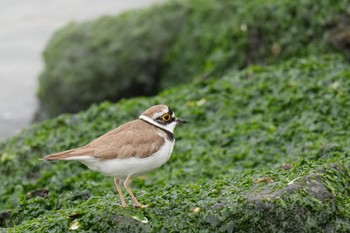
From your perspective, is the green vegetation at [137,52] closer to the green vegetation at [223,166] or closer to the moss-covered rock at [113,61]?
the moss-covered rock at [113,61]

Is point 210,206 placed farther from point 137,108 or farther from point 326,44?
point 326,44

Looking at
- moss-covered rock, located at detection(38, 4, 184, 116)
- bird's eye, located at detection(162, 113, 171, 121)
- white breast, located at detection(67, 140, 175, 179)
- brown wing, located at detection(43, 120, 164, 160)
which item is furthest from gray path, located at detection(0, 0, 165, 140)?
white breast, located at detection(67, 140, 175, 179)

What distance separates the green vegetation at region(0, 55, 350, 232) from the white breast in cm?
34

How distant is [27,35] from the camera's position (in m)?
24.0

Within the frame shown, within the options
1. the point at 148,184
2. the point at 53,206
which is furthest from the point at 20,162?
the point at 53,206

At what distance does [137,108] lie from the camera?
492 inches

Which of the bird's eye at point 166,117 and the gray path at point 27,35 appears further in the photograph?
the gray path at point 27,35

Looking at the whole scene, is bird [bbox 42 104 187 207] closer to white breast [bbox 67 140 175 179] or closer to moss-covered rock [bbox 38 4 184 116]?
white breast [bbox 67 140 175 179]

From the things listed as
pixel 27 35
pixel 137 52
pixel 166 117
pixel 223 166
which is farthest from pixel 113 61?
pixel 166 117

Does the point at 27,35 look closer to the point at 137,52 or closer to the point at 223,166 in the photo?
the point at 137,52

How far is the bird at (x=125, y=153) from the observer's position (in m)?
7.05

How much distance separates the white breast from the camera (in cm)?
708

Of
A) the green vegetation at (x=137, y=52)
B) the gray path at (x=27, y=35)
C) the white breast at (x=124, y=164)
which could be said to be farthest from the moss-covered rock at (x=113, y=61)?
the white breast at (x=124, y=164)

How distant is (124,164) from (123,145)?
204 millimetres
